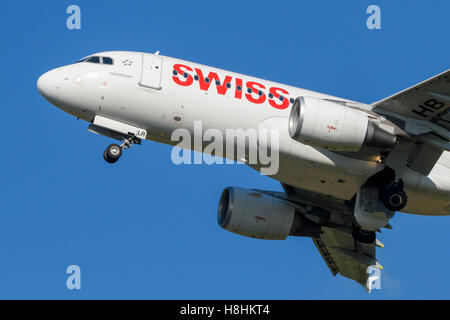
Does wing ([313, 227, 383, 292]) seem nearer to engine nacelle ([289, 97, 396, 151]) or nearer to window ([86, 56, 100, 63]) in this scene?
engine nacelle ([289, 97, 396, 151])

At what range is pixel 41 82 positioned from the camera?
83.0ft

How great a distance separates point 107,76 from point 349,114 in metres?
7.83

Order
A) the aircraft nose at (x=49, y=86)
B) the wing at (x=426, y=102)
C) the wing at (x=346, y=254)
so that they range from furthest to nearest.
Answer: the wing at (x=346, y=254) → the aircraft nose at (x=49, y=86) → the wing at (x=426, y=102)

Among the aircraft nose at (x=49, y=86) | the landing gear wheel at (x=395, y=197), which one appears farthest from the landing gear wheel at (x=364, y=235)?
the aircraft nose at (x=49, y=86)

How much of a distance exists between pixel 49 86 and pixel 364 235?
1298 centimetres

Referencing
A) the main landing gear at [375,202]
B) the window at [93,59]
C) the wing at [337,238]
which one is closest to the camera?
the main landing gear at [375,202]

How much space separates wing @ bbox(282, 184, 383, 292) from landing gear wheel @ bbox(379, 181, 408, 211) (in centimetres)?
266

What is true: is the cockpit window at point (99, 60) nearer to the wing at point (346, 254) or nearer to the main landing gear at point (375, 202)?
the main landing gear at point (375, 202)

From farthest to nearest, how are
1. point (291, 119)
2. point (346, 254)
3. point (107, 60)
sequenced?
1. point (346, 254)
2. point (107, 60)
3. point (291, 119)

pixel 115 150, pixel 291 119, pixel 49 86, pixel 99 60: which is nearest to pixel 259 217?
pixel 291 119

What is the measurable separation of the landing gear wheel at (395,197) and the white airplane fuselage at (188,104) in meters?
0.63

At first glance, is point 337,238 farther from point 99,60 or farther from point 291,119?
point 99,60

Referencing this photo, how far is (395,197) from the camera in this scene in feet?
84.0

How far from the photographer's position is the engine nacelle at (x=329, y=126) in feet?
78.7
